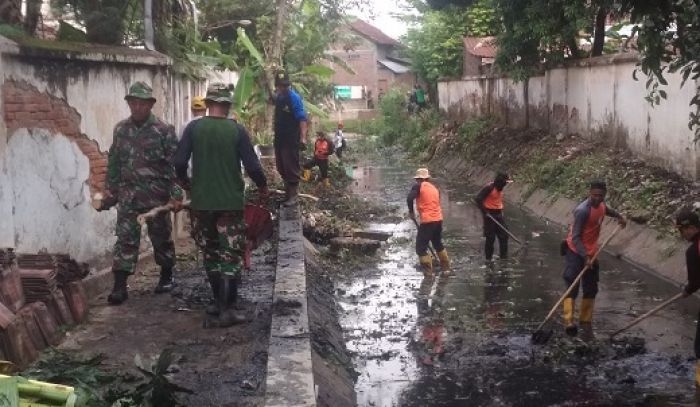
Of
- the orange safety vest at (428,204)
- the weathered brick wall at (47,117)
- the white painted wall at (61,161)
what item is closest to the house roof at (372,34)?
the orange safety vest at (428,204)

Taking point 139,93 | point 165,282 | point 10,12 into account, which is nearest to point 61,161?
point 139,93

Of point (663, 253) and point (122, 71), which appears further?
point (663, 253)

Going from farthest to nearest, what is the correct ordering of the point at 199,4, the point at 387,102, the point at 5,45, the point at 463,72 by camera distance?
the point at 387,102
the point at 463,72
the point at 199,4
the point at 5,45

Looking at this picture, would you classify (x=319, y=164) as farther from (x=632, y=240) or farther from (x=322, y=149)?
(x=632, y=240)

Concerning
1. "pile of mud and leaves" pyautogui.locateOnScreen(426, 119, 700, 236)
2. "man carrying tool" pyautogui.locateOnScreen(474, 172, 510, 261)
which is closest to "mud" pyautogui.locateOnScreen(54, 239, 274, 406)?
"man carrying tool" pyautogui.locateOnScreen(474, 172, 510, 261)

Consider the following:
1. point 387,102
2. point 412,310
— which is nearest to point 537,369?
point 412,310

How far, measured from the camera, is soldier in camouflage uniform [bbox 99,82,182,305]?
7230mm

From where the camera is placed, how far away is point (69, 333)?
6.47 metres

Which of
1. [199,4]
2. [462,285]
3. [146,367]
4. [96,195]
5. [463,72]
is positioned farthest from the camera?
[463,72]

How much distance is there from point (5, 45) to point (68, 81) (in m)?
0.96

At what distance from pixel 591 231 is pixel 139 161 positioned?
4486 millimetres

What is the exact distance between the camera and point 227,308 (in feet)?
22.3

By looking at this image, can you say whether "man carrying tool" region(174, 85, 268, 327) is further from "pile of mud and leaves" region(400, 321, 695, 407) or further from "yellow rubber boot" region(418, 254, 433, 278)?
"yellow rubber boot" region(418, 254, 433, 278)

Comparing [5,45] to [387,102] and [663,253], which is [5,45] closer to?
[663,253]
